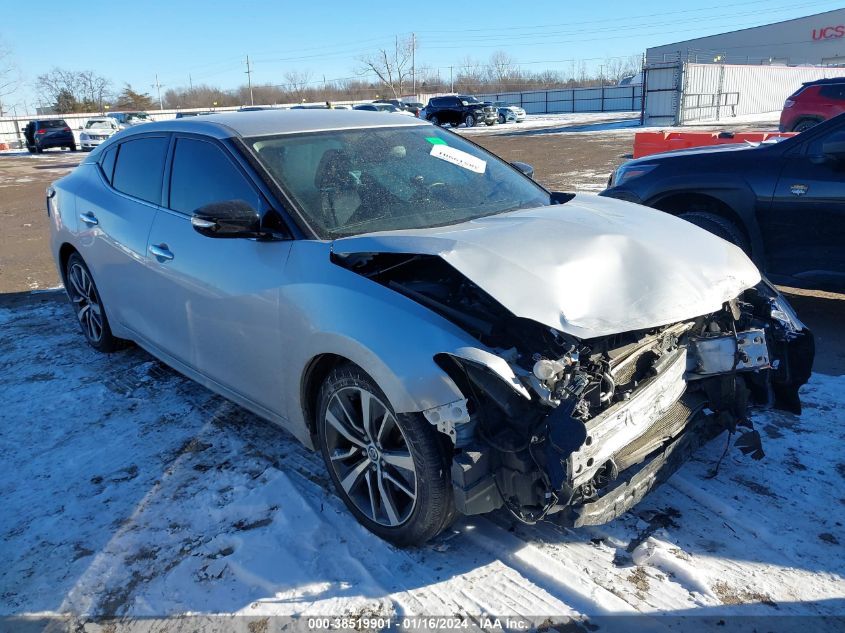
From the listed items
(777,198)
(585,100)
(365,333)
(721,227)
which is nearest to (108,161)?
(365,333)

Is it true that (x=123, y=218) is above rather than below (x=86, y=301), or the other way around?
above

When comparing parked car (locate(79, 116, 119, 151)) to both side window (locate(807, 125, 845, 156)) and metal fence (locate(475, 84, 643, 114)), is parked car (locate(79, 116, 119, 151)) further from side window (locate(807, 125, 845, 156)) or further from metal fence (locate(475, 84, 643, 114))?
metal fence (locate(475, 84, 643, 114))

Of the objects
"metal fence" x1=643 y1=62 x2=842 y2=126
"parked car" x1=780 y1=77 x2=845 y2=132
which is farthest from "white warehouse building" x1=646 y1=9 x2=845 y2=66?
"parked car" x1=780 y1=77 x2=845 y2=132

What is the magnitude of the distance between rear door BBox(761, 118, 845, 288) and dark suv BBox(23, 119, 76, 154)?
Result: 35.3 meters

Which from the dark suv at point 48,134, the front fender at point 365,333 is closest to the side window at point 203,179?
the front fender at point 365,333

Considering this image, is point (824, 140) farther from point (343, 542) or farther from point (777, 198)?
point (343, 542)

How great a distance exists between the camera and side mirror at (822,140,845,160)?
179 inches

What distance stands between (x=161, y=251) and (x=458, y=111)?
34.3 metres

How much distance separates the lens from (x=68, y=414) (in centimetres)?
408

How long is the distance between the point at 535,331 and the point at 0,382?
3993 millimetres

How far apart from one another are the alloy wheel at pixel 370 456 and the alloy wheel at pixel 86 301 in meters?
2.79

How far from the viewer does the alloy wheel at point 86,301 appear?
4848mm

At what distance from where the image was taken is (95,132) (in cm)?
3209

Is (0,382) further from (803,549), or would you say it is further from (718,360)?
(803,549)
